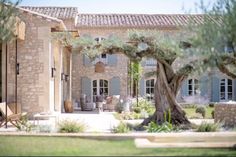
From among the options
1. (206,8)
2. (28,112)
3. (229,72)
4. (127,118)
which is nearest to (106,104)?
(127,118)

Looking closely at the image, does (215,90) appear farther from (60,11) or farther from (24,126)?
(24,126)

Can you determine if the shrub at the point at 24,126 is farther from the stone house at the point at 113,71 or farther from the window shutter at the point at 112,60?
the window shutter at the point at 112,60

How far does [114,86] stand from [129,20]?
15.2 feet

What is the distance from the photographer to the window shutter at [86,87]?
27.7m

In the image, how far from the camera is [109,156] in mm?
7855

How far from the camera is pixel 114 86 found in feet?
91.0

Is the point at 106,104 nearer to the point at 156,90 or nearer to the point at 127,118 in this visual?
the point at 127,118

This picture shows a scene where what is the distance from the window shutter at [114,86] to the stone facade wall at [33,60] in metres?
11.8

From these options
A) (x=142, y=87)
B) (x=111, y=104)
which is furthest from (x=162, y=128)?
(x=142, y=87)

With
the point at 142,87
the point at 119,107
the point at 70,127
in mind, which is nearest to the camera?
the point at 70,127

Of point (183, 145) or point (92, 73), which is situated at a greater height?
point (92, 73)

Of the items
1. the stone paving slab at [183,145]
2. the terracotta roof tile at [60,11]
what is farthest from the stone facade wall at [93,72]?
the stone paving slab at [183,145]

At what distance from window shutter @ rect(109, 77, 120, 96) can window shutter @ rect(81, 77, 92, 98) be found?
1333 mm

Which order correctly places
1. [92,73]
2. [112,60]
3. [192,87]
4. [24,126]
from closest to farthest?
[24,126] < [112,60] < [92,73] < [192,87]
